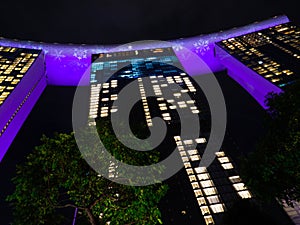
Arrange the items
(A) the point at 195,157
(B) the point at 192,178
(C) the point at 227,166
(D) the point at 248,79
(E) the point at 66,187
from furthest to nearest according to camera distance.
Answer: (D) the point at 248,79 < (A) the point at 195,157 < (C) the point at 227,166 < (B) the point at 192,178 < (E) the point at 66,187

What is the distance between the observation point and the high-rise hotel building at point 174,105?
2733 cm

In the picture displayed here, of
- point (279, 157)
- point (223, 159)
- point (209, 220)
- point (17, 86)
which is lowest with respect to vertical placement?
point (223, 159)

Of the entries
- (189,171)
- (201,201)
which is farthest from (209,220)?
(189,171)

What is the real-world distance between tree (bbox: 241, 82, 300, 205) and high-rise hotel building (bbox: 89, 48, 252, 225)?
24.4 feet

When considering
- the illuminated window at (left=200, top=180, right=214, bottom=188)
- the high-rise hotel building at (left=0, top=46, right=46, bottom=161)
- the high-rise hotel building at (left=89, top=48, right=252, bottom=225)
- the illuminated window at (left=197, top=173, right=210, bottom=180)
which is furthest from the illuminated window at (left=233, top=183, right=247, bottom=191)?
the high-rise hotel building at (left=0, top=46, right=46, bottom=161)

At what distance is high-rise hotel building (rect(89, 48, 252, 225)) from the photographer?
2733cm

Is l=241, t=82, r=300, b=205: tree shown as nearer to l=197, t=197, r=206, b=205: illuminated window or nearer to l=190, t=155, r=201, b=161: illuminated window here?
l=197, t=197, r=206, b=205: illuminated window

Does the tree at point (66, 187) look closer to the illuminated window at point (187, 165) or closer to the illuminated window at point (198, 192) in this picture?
the illuminated window at point (198, 192)

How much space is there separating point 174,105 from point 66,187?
33968mm

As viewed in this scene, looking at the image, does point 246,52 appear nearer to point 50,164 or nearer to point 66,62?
point 66,62

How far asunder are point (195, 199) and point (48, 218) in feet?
58.8

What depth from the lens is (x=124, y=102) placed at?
1903 inches

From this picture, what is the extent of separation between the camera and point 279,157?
12.0m

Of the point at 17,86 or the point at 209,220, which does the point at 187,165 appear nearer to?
the point at 209,220
